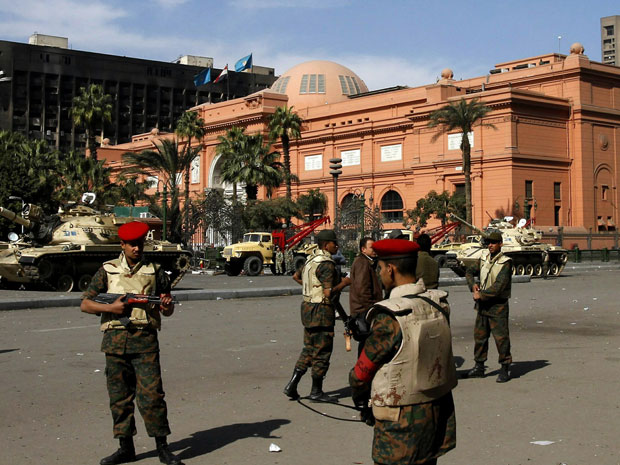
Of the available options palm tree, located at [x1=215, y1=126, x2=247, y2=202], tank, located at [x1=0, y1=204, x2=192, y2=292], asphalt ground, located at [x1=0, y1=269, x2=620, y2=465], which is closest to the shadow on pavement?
asphalt ground, located at [x1=0, y1=269, x2=620, y2=465]

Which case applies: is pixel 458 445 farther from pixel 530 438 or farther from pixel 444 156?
pixel 444 156

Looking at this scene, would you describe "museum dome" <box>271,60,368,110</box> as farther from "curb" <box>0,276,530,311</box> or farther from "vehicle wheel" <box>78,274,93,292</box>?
"curb" <box>0,276,530,311</box>

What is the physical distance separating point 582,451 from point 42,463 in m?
4.01

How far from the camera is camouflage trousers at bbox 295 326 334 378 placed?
8328mm

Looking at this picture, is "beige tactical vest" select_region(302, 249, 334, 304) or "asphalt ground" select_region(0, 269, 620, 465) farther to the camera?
"beige tactical vest" select_region(302, 249, 334, 304)

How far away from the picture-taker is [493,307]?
990cm

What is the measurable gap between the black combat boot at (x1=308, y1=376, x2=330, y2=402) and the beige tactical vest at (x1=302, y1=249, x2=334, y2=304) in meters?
0.76

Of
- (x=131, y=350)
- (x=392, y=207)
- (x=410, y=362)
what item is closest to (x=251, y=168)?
(x=392, y=207)

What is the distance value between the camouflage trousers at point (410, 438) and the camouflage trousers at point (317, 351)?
396 centimetres

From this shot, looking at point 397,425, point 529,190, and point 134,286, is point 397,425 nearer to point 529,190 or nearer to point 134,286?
point 134,286

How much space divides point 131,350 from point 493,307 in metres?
5.05

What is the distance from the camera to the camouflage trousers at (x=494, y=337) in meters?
9.61

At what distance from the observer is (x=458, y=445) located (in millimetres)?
6648

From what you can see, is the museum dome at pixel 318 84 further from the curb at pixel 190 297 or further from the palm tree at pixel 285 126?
the curb at pixel 190 297
